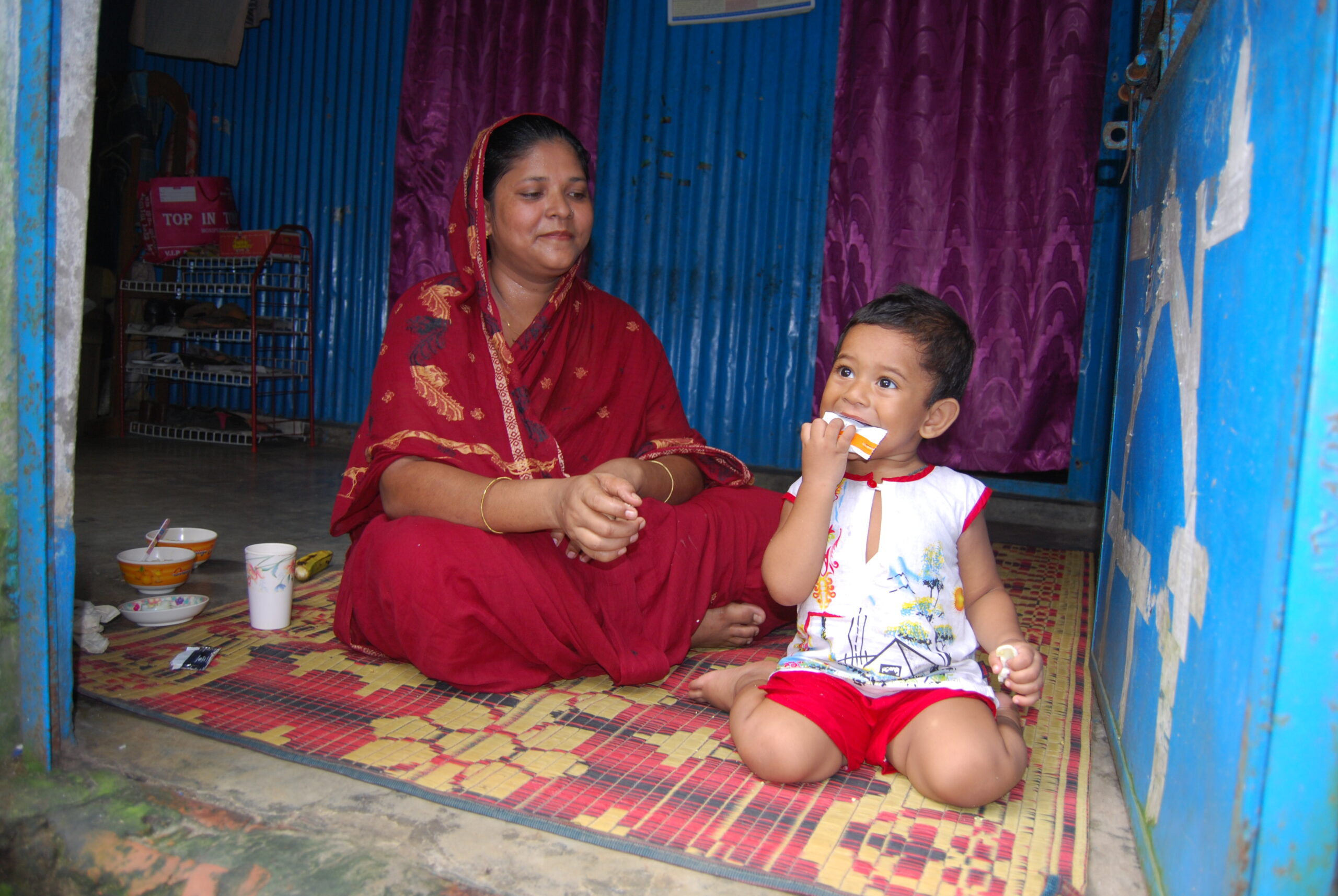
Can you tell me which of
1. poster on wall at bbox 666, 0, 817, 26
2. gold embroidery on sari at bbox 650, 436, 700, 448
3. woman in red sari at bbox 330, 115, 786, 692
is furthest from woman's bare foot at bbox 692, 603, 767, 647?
poster on wall at bbox 666, 0, 817, 26

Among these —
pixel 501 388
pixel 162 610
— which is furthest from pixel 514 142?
pixel 162 610

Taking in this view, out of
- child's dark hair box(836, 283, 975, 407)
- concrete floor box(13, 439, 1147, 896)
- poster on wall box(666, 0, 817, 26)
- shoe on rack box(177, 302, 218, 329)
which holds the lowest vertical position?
concrete floor box(13, 439, 1147, 896)

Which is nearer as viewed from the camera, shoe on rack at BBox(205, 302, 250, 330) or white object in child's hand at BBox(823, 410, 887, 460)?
white object in child's hand at BBox(823, 410, 887, 460)

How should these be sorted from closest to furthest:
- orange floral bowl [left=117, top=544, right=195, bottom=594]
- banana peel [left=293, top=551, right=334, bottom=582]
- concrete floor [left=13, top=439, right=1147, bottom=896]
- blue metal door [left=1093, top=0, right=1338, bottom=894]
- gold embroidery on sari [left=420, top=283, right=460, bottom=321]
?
blue metal door [left=1093, top=0, right=1338, bottom=894]
concrete floor [left=13, top=439, right=1147, bottom=896]
gold embroidery on sari [left=420, top=283, right=460, bottom=321]
orange floral bowl [left=117, top=544, right=195, bottom=594]
banana peel [left=293, top=551, right=334, bottom=582]

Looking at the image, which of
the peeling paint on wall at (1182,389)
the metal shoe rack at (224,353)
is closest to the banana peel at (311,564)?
the peeling paint on wall at (1182,389)

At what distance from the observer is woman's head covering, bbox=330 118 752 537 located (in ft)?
6.49

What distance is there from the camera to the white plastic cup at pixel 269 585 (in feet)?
6.97

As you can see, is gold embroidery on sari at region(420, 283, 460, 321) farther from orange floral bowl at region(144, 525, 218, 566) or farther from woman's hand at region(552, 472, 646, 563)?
orange floral bowl at region(144, 525, 218, 566)

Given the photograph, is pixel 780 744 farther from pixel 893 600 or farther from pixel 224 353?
pixel 224 353

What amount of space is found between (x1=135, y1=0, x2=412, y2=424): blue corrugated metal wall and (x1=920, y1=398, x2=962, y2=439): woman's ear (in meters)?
4.73

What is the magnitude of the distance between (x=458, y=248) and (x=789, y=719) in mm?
1404

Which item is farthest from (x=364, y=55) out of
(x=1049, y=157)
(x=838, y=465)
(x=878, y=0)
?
(x=838, y=465)

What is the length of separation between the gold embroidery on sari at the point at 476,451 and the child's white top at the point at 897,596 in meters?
0.70

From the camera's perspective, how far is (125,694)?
1.70 m
